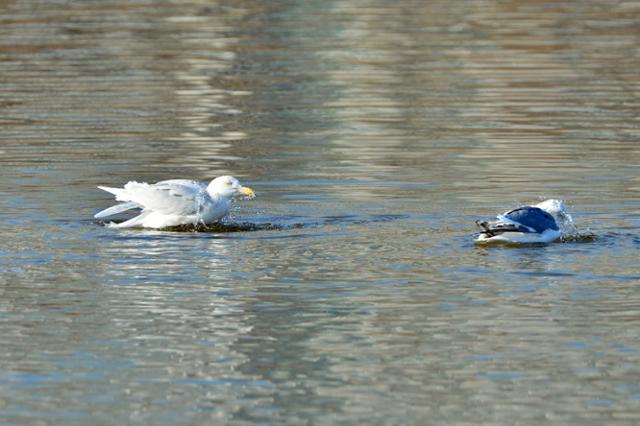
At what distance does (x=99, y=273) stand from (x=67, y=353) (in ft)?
9.48

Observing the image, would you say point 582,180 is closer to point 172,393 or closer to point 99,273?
point 99,273

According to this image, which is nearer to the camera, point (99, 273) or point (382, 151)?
point (99, 273)

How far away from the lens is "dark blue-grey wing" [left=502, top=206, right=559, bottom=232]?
1662cm

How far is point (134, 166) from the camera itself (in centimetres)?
2320

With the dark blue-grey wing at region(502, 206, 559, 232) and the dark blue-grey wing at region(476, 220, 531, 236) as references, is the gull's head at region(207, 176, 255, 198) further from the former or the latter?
the dark blue-grey wing at region(502, 206, 559, 232)

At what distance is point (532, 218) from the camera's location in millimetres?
16656

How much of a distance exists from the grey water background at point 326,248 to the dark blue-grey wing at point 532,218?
0.23 m

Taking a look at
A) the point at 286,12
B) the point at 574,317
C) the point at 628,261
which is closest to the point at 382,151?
the point at 628,261

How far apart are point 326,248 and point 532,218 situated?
2045mm

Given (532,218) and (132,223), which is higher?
(532,218)

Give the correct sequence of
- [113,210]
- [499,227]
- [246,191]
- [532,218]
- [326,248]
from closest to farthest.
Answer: [499,227]
[532,218]
[326,248]
[246,191]
[113,210]

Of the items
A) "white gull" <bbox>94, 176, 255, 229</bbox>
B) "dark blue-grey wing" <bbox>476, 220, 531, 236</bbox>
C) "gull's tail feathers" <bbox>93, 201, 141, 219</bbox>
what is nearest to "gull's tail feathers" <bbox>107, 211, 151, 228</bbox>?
"white gull" <bbox>94, 176, 255, 229</bbox>

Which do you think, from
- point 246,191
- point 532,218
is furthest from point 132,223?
point 532,218

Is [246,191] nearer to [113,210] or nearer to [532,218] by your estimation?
[113,210]
